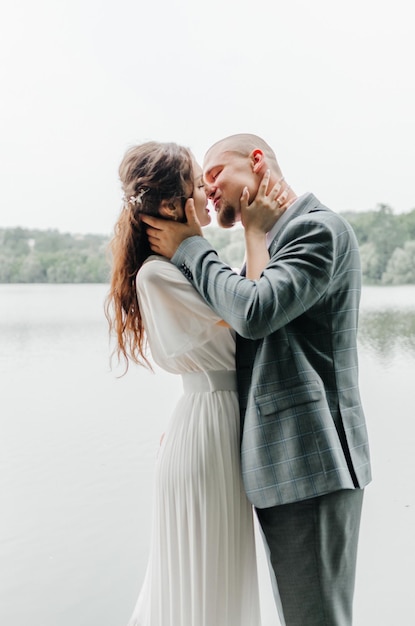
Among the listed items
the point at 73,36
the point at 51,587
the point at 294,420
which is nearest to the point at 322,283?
the point at 294,420

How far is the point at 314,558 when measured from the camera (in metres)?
1.17

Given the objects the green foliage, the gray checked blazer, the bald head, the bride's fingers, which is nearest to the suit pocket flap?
the gray checked blazer

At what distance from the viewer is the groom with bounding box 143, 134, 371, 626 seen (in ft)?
3.76

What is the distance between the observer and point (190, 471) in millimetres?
1263

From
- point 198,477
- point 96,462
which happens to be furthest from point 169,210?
point 96,462

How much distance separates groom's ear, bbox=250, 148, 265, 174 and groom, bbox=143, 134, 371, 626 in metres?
0.17

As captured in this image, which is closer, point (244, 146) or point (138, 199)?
point (138, 199)

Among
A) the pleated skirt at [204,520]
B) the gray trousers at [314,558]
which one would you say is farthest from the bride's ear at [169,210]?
the gray trousers at [314,558]

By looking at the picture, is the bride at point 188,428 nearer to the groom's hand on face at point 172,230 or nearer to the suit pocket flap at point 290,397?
the groom's hand on face at point 172,230

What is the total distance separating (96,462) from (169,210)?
176 cm

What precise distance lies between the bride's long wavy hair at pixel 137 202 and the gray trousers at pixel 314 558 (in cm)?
48

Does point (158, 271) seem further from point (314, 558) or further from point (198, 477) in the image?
point (314, 558)

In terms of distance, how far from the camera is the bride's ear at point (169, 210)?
1.27 m

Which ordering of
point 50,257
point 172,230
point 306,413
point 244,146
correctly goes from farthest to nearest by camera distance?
1. point 50,257
2. point 244,146
3. point 172,230
4. point 306,413
